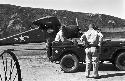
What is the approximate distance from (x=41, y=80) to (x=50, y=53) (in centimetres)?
236

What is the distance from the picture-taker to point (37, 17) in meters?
62.2

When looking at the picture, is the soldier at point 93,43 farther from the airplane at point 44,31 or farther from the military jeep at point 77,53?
the airplane at point 44,31

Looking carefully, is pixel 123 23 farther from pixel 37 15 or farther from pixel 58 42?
pixel 58 42

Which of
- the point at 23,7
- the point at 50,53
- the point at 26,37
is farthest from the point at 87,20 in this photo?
the point at 50,53

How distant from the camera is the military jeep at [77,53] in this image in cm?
1069

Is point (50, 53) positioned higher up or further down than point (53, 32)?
further down

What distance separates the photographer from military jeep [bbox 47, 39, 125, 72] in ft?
35.1

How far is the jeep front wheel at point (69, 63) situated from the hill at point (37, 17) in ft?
145

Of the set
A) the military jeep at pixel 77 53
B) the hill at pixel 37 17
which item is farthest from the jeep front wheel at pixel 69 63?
the hill at pixel 37 17

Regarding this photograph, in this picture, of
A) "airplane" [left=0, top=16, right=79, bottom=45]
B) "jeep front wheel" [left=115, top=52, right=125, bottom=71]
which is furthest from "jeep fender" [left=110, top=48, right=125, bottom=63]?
"airplane" [left=0, top=16, right=79, bottom=45]

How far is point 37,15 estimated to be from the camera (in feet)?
207

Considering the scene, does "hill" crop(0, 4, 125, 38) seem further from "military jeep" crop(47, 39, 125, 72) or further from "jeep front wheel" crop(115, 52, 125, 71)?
"jeep front wheel" crop(115, 52, 125, 71)

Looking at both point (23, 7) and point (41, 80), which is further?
point (23, 7)

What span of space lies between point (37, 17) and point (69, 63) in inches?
2044
